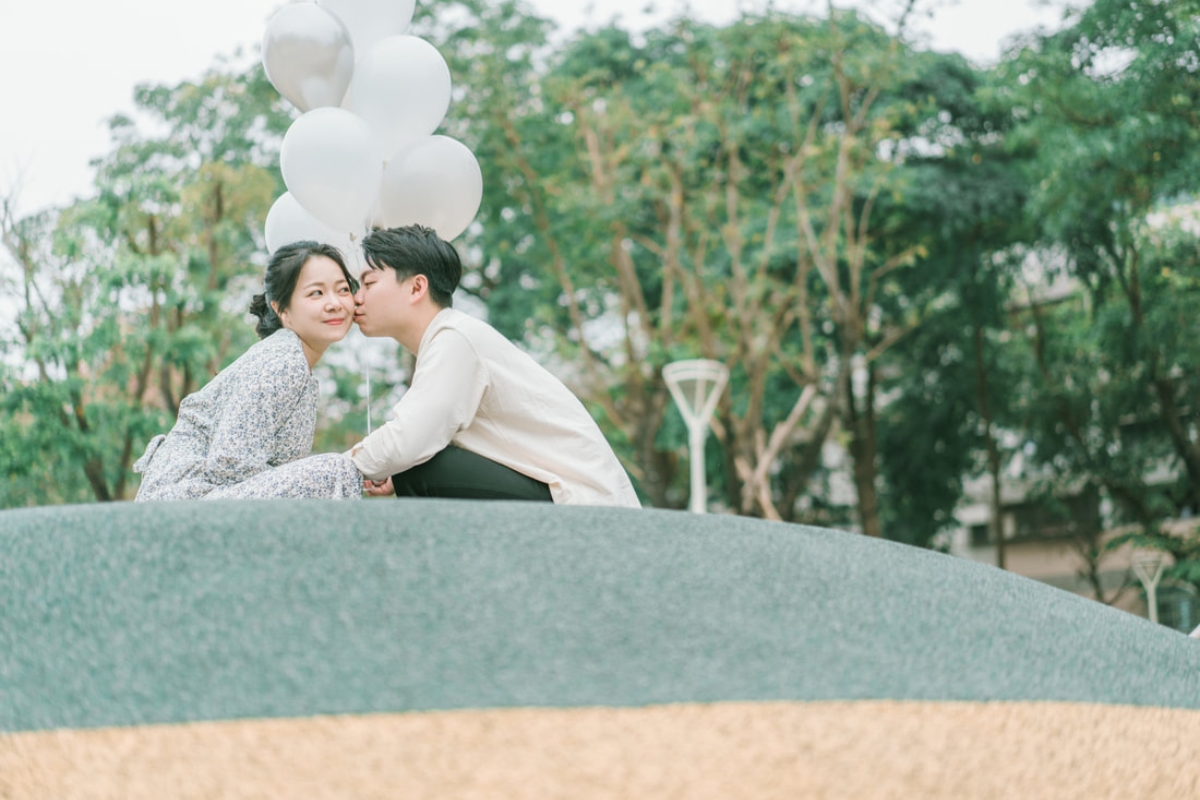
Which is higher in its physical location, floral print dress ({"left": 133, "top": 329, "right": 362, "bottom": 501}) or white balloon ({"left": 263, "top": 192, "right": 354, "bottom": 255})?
white balloon ({"left": 263, "top": 192, "right": 354, "bottom": 255})

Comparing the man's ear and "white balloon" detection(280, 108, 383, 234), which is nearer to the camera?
the man's ear

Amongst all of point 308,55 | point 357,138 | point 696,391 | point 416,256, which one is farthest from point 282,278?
point 696,391

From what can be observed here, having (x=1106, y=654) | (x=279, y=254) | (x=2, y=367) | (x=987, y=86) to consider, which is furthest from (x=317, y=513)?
(x=987, y=86)

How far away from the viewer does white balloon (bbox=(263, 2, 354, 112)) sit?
15.7ft

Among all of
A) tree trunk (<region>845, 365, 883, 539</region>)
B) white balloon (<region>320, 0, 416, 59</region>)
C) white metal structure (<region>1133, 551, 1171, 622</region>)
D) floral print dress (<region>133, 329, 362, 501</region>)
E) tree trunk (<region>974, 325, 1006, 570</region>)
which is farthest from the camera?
tree trunk (<region>974, 325, 1006, 570</region>)

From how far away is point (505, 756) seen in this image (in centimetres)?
168

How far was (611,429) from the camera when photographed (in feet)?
53.1

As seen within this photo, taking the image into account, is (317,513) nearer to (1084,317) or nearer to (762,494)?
(762,494)

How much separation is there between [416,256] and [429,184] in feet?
4.87

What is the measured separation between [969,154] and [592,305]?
17.5 feet

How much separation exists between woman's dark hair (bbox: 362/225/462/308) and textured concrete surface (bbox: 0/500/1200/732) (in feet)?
5.23

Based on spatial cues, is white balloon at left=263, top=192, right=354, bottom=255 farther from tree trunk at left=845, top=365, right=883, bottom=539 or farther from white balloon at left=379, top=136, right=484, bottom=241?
tree trunk at left=845, top=365, right=883, bottom=539

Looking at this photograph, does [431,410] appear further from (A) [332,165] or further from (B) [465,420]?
(A) [332,165]

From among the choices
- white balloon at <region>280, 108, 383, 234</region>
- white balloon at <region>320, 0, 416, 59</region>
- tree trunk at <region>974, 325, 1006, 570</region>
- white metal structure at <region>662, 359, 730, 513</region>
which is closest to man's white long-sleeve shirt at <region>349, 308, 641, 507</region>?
white balloon at <region>280, 108, 383, 234</region>
